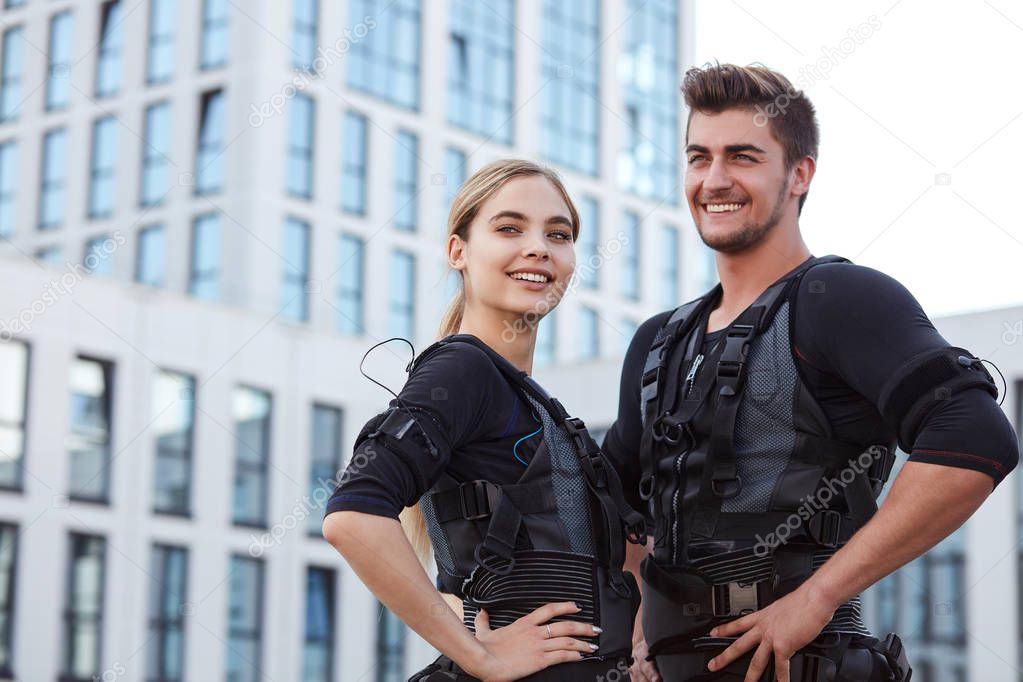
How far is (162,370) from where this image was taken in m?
29.5

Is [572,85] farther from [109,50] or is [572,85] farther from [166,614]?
[166,614]

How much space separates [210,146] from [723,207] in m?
33.1

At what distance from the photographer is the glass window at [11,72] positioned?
130ft

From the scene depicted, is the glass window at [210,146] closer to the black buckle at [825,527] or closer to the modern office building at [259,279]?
the modern office building at [259,279]

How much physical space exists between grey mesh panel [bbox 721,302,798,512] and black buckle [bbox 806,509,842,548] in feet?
0.49

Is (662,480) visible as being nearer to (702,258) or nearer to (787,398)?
(787,398)

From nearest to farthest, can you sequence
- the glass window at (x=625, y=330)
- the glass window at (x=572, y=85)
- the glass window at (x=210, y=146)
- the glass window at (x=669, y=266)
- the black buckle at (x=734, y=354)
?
the black buckle at (x=734, y=354) < the glass window at (x=210, y=146) < the glass window at (x=572, y=85) < the glass window at (x=625, y=330) < the glass window at (x=669, y=266)

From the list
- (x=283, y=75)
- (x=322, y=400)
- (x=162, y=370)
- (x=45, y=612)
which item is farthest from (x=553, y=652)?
(x=283, y=75)

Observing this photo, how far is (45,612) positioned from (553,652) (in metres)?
24.7

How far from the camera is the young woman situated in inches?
147

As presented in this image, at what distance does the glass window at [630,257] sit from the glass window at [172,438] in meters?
18.2

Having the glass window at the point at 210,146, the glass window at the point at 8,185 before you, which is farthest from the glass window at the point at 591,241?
the glass window at the point at 8,185
